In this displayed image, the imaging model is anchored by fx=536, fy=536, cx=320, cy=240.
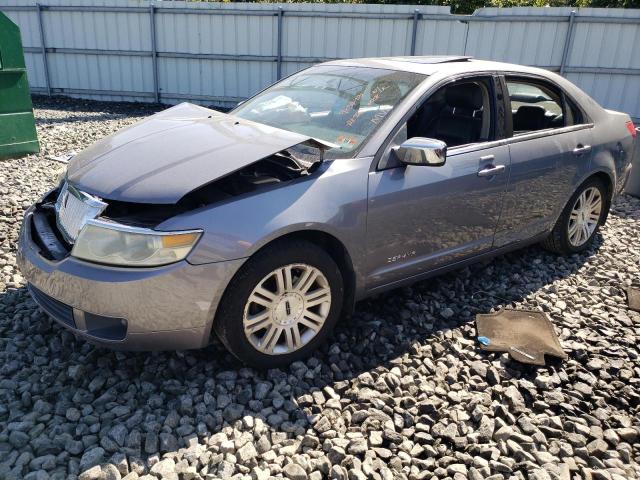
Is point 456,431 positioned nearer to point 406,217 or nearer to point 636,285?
point 406,217

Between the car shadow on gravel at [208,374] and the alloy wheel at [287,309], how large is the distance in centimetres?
17

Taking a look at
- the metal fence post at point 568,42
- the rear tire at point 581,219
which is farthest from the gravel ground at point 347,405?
the metal fence post at point 568,42

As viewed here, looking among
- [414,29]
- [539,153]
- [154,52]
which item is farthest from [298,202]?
[154,52]

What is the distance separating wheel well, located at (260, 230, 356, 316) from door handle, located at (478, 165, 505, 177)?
1157 millimetres

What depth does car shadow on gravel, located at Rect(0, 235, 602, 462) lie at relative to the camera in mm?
2594

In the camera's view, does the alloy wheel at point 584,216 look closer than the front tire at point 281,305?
No

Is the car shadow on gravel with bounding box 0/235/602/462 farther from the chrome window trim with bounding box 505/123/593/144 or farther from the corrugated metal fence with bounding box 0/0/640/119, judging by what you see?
the corrugated metal fence with bounding box 0/0/640/119

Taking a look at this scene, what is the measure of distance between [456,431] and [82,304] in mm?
1931

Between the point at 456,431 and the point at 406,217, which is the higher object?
the point at 406,217

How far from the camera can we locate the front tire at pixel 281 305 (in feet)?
8.96

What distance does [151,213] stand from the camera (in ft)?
9.18

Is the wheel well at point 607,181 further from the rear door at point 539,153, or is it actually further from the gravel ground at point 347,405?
the gravel ground at point 347,405

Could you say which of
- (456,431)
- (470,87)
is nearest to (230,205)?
(456,431)

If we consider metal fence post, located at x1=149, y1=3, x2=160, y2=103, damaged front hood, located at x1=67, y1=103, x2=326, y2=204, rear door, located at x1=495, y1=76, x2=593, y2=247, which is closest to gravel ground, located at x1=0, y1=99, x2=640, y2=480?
rear door, located at x1=495, y1=76, x2=593, y2=247
